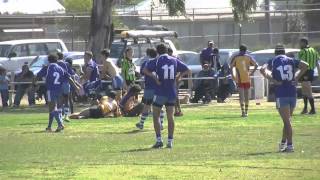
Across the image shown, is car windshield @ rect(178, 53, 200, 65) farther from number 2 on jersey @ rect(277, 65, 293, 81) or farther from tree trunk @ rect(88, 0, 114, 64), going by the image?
number 2 on jersey @ rect(277, 65, 293, 81)

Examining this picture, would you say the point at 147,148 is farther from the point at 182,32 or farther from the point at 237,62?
the point at 182,32

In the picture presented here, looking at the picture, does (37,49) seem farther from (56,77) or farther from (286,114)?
(286,114)

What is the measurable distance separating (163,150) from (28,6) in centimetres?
4896

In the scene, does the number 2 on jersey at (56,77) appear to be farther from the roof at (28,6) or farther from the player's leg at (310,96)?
the roof at (28,6)

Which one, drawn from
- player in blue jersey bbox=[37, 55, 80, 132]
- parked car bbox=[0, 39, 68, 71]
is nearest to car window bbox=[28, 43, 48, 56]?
parked car bbox=[0, 39, 68, 71]

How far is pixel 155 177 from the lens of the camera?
12445mm

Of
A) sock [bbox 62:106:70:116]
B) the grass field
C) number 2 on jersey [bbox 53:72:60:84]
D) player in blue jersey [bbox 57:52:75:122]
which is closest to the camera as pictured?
the grass field

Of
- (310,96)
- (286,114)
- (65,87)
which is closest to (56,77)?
(65,87)

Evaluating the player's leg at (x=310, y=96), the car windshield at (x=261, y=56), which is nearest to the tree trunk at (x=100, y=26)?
the car windshield at (x=261, y=56)

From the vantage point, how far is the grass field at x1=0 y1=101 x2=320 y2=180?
12.9 meters

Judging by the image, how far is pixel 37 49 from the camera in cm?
3672

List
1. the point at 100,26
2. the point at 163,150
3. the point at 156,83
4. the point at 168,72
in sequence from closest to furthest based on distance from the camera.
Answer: the point at 163,150, the point at 168,72, the point at 156,83, the point at 100,26

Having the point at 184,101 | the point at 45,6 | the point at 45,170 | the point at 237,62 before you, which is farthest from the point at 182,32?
the point at 45,170

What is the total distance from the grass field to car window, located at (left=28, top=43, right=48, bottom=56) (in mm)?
12555
